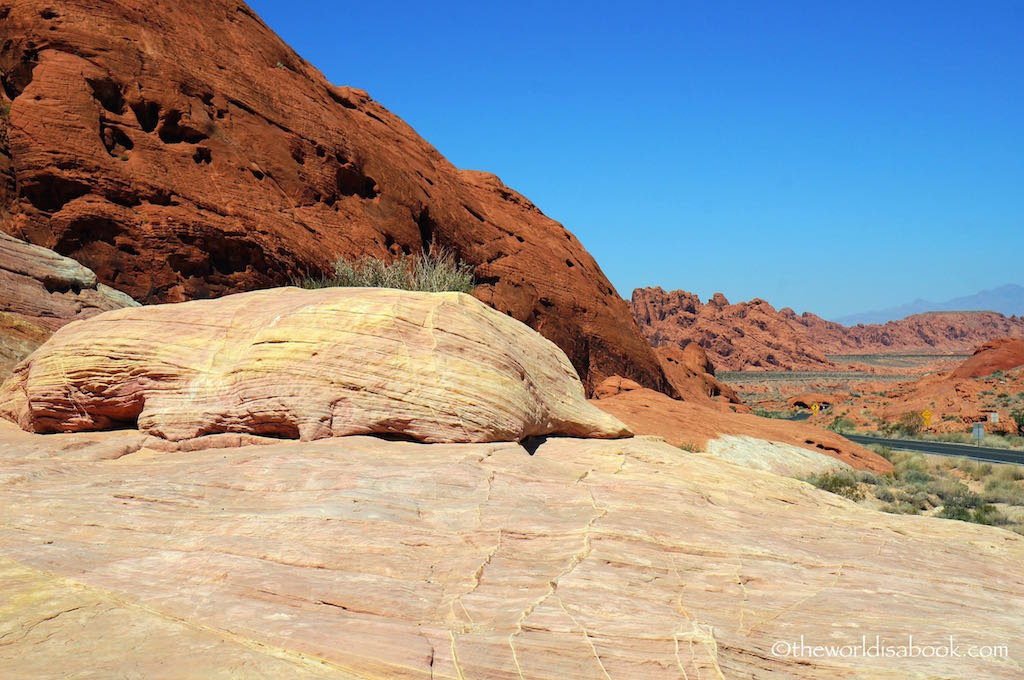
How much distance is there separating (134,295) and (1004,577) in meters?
15.2

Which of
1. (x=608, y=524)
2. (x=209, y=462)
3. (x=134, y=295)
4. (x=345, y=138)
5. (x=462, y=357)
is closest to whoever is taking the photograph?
(x=608, y=524)

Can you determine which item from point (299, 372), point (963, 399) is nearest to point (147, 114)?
point (299, 372)

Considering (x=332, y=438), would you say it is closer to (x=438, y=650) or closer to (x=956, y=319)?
(x=438, y=650)

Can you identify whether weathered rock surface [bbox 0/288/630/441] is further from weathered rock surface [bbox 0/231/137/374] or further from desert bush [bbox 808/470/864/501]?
desert bush [bbox 808/470/864/501]

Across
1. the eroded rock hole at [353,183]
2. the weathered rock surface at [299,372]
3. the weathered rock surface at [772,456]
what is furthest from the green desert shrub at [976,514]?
the eroded rock hole at [353,183]

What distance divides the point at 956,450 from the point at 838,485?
16322 millimetres

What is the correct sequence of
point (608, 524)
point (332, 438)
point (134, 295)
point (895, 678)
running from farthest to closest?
point (134, 295)
point (332, 438)
point (608, 524)
point (895, 678)

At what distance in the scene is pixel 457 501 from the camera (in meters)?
5.83

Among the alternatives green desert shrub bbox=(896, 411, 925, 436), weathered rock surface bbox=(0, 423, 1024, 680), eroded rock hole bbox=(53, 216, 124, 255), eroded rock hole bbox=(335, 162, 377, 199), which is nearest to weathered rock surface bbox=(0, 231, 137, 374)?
eroded rock hole bbox=(53, 216, 124, 255)

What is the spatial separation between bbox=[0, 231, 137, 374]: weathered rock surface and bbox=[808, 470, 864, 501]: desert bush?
45.6ft

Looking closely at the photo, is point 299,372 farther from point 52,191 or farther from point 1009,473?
point 1009,473

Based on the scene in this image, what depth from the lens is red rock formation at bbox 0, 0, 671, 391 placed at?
49.3 ft

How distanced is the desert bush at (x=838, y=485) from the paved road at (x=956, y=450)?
11697 millimetres

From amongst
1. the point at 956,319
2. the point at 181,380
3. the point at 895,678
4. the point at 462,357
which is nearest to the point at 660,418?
the point at 462,357
